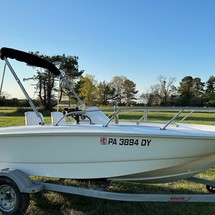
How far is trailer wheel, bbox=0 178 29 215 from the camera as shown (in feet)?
11.5

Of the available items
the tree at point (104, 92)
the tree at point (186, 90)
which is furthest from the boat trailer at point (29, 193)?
the tree at point (186, 90)

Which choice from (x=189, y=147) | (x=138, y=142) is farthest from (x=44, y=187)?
(x=189, y=147)

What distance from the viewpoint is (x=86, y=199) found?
4227 millimetres

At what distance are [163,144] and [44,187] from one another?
162cm

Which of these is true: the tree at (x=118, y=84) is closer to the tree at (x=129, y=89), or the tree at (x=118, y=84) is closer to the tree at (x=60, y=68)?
the tree at (x=129, y=89)

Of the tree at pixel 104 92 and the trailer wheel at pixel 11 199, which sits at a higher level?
the tree at pixel 104 92

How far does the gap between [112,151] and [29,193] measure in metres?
1.16

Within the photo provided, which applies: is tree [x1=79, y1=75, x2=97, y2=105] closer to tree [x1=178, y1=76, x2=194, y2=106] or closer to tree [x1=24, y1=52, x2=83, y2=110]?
tree [x1=24, y1=52, x2=83, y2=110]

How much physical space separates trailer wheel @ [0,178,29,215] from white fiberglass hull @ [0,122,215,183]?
0.95ft

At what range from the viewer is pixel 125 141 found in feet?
10.8

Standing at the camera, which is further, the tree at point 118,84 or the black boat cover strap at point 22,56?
the tree at point 118,84

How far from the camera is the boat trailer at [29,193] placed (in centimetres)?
329

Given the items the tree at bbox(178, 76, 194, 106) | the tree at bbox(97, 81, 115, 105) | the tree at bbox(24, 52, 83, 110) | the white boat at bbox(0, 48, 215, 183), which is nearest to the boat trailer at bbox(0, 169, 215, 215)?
the white boat at bbox(0, 48, 215, 183)

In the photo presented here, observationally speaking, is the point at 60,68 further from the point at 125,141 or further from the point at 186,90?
the point at 186,90
